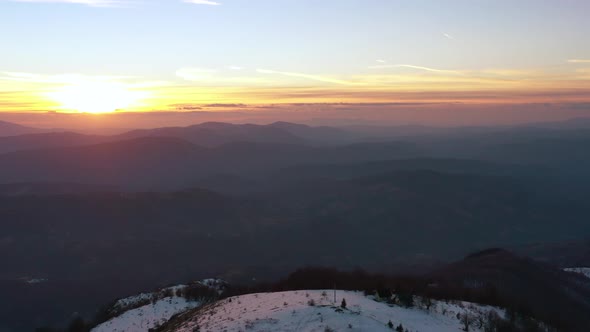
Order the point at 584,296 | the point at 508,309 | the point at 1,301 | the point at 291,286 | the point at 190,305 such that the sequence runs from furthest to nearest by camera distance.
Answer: the point at 1,301 < the point at 584,296 < the point at 190,305 < the point at 291,286 < the point at 508,309

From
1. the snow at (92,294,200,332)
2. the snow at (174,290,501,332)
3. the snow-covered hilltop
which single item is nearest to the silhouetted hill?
the snow at (174,290,501,332)

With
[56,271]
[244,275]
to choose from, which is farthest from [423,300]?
[56,271]

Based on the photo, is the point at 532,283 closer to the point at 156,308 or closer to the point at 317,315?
the point at 156,308

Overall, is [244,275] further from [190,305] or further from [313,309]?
[313,309]

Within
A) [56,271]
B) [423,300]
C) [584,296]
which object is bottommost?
[56,271]

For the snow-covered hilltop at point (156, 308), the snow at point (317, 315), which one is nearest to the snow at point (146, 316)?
the snow-covered hilltop at point (156, 308)

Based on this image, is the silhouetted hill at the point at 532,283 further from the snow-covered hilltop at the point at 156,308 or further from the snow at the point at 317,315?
the snow-covered hilltop at the point at 156,308
